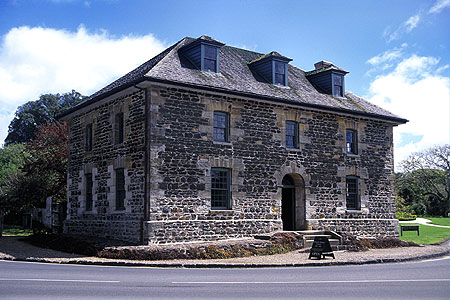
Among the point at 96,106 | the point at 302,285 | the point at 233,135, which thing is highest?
the point at 96,106

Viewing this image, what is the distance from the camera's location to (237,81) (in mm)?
22438

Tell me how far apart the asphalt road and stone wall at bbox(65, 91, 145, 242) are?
505cm

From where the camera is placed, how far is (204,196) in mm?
20234

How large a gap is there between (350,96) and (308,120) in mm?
5555

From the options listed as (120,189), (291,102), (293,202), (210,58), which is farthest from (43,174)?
(291,102)

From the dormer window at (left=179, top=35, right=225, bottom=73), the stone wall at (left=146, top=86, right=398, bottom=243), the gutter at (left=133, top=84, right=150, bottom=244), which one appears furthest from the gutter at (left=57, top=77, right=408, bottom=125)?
the dormer window at (left=179, top=35, right=225, bottom=73)

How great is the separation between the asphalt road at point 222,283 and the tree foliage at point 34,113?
165 feet

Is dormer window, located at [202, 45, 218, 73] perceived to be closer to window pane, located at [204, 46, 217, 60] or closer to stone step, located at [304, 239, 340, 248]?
window pane, located at [204, 46, 217, 60]

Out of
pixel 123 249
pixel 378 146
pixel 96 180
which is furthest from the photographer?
pixel 378 146

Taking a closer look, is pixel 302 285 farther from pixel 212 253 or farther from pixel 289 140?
pixel 289 140

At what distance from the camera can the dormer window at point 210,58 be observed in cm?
2219

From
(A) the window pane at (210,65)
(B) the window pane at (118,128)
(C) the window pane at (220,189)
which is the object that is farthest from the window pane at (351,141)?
(B) the window pane at (118,128)

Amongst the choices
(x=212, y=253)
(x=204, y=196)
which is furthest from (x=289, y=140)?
(x=212, y=253)

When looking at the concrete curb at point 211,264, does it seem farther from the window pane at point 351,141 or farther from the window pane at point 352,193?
the window pane at point 351,141
